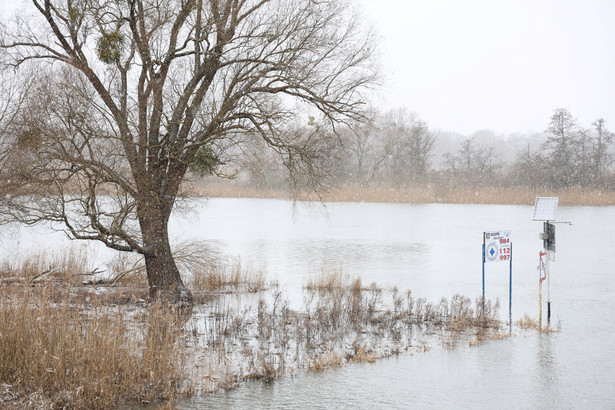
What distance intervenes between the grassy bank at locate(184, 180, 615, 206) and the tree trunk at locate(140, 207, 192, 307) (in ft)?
119

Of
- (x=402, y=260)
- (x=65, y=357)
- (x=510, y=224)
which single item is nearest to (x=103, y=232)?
(x=65, y=357)

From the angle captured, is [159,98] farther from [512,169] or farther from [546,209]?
[512,169]

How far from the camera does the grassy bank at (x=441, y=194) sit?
51.5 meters

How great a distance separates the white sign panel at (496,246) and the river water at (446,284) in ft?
4.09

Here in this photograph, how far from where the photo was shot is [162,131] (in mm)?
15180

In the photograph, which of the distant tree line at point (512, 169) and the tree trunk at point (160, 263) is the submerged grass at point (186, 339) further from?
the distant tree line at point (512, 169)

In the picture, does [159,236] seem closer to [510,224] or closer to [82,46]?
[82,46]

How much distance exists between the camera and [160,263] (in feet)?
47.3

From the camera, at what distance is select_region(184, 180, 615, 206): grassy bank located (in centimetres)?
5153

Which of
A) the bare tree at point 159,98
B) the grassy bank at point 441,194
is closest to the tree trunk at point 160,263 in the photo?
the bare tree at point 159,98

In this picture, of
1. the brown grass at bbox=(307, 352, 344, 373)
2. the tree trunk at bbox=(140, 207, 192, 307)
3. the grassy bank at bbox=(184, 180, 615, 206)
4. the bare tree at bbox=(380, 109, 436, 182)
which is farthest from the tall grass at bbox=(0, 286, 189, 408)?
the bare tree at bbox=(380, 109, 436, 182)

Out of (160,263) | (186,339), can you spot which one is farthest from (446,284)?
(186,339)

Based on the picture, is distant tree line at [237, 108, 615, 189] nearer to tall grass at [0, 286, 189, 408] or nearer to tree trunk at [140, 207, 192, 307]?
tree trunk at [140, 207, 192, 307]

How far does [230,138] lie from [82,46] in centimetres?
335
